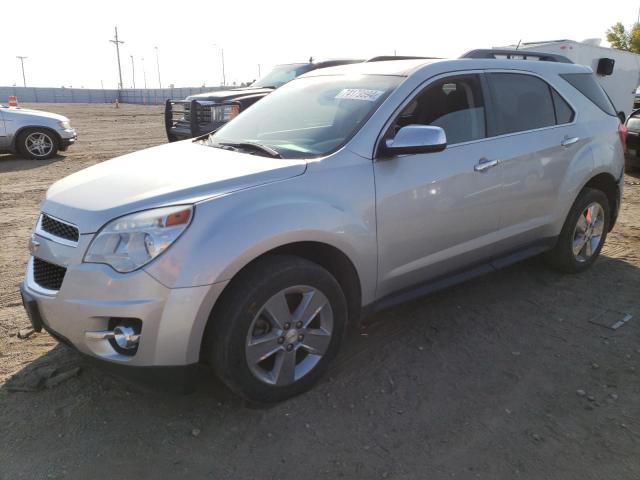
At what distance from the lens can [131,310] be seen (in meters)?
2.44

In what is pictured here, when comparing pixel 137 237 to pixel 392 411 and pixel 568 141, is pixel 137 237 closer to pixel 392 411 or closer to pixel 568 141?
pixel 392 411

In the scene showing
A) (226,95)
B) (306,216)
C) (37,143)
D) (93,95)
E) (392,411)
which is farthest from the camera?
(93,95)

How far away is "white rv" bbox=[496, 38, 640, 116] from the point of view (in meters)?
15.1

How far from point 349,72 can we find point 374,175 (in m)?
1.14

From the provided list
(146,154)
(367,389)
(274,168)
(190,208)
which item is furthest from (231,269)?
(146,154)

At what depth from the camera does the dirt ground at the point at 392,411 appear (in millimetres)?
2518

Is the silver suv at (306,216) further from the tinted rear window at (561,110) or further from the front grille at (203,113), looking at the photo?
the front grille at (203,113)

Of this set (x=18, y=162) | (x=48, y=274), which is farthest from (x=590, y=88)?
(x=18, y=162)

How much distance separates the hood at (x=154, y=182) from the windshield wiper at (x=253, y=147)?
0.26ft

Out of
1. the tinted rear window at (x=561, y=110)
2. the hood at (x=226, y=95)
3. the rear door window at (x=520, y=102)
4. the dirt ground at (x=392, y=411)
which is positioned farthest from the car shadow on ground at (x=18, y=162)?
the tinted rear window at (x=561, y=110)

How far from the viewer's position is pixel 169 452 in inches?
103

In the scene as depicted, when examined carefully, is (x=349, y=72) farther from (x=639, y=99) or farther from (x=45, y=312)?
(x=639, y=99)

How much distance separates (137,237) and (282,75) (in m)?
8.78

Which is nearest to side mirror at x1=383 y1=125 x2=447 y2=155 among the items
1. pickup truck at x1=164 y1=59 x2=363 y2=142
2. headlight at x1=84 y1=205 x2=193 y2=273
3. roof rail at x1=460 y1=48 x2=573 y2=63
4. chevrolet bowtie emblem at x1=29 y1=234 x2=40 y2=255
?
headlight at x1=84 y1=205 x2=193 y2=273
